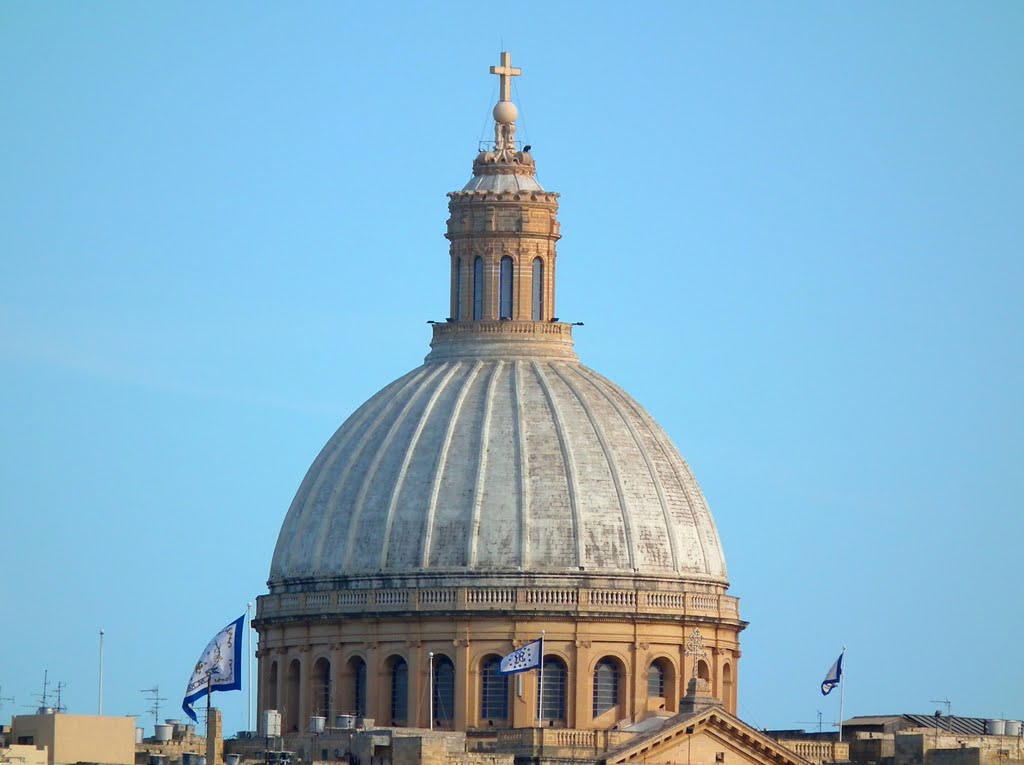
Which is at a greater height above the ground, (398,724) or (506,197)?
(506,197)

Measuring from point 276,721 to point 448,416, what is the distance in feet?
36.3

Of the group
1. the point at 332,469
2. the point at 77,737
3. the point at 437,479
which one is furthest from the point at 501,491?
the point at 77,737

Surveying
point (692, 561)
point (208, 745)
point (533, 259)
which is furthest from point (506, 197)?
point (208, 745)

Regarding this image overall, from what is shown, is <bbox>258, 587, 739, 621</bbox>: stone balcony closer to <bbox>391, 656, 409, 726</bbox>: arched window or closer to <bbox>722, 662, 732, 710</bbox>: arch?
<bbox>391, 656, 409, 726</bbox>: arched window

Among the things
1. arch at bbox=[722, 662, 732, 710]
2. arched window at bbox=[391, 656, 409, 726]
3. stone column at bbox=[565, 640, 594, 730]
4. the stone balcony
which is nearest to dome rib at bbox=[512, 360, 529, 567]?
the stone balcony

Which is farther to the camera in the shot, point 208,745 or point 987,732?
point 987,732

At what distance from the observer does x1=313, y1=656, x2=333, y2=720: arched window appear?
16412cm

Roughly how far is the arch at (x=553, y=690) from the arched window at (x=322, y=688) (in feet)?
23.0

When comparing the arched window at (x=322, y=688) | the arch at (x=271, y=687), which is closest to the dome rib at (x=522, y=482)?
the arched window at (x=322, y=688)

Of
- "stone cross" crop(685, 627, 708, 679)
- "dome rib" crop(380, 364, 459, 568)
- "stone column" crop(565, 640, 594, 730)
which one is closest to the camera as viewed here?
"stone column" crop(565, 640, 594, 730)

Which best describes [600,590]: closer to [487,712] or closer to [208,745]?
[487,712]

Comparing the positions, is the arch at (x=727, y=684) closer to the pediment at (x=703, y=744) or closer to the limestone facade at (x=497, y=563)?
the limestone facade at (x=497, y=563)

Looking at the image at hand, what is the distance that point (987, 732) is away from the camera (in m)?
169

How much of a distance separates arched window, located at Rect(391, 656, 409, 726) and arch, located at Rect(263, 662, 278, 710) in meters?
5.09
